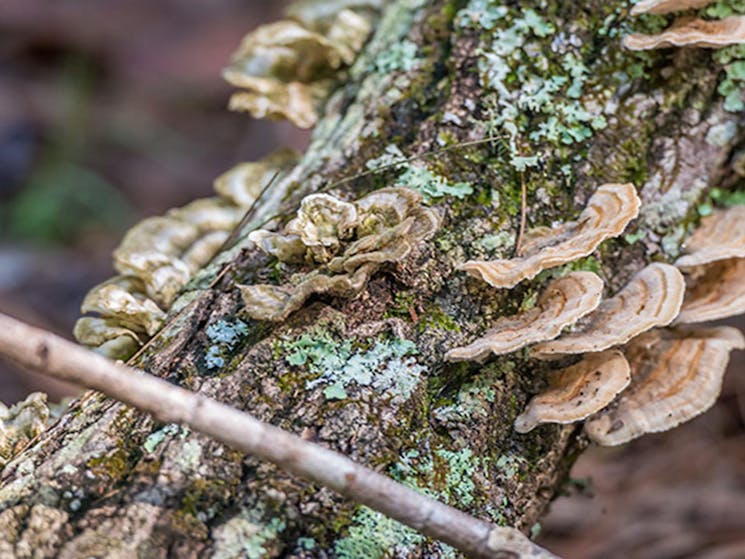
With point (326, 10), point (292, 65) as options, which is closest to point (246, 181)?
point (292, 65)

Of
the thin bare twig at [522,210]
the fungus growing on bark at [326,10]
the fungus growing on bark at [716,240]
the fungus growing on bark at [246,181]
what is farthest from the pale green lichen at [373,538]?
the fungus growing on bark at [326,10]

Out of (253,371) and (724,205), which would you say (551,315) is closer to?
(253,371)

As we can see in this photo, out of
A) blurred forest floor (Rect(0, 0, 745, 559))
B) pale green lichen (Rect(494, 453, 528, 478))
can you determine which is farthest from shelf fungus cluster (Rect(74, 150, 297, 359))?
blurred forest floor (Rect(0, 0, 745, 559))

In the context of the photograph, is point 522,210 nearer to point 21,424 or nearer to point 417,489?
point 417,489

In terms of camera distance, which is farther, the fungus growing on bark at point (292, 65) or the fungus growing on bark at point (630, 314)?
the fungus growing on bark at point (292, 65)

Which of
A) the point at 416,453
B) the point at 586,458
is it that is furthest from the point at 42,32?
the point at 416,453

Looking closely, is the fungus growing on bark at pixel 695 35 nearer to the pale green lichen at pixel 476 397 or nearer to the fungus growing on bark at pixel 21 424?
the pale green lichen at pixel 476 397
